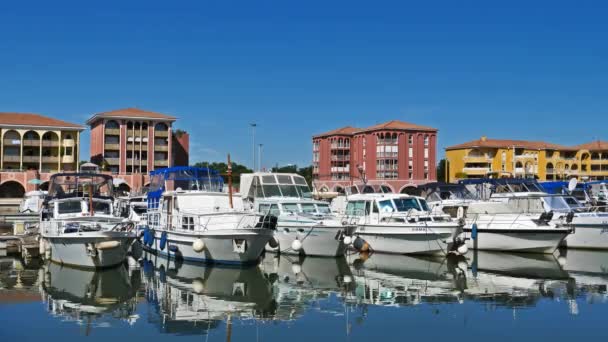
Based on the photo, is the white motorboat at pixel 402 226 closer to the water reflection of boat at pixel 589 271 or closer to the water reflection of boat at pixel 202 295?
the water reflection of boat at pixel 589 271

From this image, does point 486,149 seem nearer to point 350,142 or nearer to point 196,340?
point 350,142

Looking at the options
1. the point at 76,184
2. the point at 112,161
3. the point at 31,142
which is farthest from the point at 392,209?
the point at 31,142

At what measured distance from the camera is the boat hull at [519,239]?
98.0ft

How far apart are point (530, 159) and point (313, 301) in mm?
99048

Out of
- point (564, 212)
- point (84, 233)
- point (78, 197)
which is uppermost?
point (78, 197)

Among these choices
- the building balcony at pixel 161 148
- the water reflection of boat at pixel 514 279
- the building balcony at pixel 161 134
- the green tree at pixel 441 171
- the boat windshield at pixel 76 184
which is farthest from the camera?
the green tree at pixel 441 171

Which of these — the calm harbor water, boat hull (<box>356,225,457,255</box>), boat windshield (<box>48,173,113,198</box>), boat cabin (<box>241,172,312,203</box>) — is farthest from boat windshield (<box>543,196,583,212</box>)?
boat windshield (<box>48,173,113,198</box>)

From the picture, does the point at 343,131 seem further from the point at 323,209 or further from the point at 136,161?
the point at 323,209

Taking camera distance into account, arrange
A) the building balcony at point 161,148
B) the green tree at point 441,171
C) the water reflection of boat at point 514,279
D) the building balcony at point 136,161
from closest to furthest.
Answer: the water reflection of boat at point 514,279 < the building balcony at point 136,161 < the building balcony at point 161,148 < the green tree at point 441,171

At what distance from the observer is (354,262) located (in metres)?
29.0

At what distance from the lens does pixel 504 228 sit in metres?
31.2

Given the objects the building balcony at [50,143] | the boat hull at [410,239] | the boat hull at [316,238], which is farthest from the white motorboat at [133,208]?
the building balcony at [50,143]

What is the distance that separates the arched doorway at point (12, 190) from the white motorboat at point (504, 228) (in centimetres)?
→ 5662

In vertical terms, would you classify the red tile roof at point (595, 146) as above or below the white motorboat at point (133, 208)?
above
